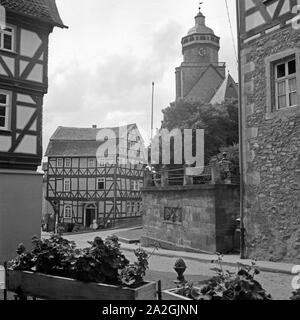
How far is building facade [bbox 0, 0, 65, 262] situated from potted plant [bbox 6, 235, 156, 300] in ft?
26.3

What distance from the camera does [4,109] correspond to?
1479 centimetres

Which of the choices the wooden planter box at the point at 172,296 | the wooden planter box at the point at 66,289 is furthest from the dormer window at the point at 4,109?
the wooden planter box at the point at 172,296

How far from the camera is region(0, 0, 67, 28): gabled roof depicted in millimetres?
14852

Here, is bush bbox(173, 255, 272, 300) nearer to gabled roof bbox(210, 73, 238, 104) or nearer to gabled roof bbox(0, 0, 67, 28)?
gabled roof bbox(0, 0, 67, 28)

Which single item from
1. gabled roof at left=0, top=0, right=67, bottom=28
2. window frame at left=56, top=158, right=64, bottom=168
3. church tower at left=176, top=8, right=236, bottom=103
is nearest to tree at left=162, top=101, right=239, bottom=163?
window frame at left=56, top=158, right=64, bottom=168

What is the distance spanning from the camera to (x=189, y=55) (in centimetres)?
5791

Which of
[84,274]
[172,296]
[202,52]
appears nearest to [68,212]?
[202,52]

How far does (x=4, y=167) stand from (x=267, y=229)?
9.11 metres

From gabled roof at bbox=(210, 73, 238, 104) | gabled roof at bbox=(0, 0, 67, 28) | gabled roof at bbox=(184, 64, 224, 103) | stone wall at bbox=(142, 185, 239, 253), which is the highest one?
gabled roof at bbox=(184, 64, 224, 103)

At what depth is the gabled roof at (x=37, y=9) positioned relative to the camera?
14852mm

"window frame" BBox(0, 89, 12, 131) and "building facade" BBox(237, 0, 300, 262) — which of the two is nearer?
"building facade" BBox(237, 0, 300, 262)

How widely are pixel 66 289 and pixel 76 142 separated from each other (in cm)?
3725

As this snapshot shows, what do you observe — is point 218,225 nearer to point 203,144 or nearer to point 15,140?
point 15,140
